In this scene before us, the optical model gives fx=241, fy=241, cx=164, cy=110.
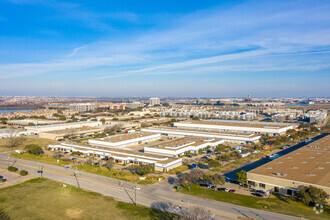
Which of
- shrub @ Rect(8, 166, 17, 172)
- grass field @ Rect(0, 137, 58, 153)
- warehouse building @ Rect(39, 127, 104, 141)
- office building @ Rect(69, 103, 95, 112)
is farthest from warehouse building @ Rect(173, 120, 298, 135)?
office building @ Rect(69, 103, 95, 112)

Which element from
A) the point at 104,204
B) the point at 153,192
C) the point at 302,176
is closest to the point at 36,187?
the point at 104,204

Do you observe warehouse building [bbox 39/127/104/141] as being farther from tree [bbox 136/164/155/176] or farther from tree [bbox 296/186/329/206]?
tree [bbox 296/186/329/206]

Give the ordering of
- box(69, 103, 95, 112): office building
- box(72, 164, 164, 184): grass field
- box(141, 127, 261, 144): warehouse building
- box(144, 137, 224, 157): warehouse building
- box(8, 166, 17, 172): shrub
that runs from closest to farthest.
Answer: box(72, 164, 164, 184): grass field → box(8, 166, 17, 172): shrub → box(144, 137, 224, 157): warehouse building → box(141, 127, 261, 144): warehouse building → box(69, 103, 95, 112): office building

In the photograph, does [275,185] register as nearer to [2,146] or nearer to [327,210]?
[327,210]

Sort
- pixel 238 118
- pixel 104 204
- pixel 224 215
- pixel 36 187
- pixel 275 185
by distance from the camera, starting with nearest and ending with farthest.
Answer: pixel 224 215 < pixel 104 204 < pixel 275 185 < pixel 36 187 < pixel 238 118

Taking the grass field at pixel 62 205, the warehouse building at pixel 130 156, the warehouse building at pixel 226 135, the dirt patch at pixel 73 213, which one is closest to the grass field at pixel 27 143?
the warehouse building at pixel 130 156

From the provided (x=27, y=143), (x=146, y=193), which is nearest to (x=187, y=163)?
(x=146, y=193)
